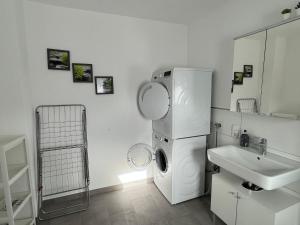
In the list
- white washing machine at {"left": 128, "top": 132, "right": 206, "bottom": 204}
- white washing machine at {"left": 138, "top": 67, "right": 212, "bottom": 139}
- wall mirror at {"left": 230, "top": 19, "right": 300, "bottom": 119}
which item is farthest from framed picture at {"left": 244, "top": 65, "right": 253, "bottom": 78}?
white washing machine at {"left": 128, "top": 132, "right": 206, "bottom": 204}

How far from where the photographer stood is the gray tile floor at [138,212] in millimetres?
2072

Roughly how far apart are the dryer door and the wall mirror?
1.46m

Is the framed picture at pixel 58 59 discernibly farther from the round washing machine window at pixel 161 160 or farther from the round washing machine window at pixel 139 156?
the round washing machine window at pixel 161 160

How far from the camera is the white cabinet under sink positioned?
138 centimetres

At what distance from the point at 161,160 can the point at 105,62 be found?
5.45ft

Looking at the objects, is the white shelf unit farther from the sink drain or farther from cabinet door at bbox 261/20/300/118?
cabinet door at bbox 261/20/300/118

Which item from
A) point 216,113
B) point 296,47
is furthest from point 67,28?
point 296,47

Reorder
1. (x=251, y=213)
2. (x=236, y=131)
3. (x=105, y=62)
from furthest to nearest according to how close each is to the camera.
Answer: (x=105, y=62), (x=236, y=131), (x=251, y=213)

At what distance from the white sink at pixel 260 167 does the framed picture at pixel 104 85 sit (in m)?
1.60

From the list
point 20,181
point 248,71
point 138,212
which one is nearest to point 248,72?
point 248,71

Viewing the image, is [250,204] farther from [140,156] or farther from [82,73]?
[82,73]

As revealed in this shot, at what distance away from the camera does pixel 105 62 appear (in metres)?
2.43

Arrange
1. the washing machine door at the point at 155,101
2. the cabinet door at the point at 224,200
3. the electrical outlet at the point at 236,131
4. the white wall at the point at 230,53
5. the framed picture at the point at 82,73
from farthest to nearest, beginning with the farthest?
1. the framed picture at the point at 82,73
2. the washing machine door at the point at 155,101
3. the electrical outlet at the point at 236,131
4. the cabinet door at the point at 224,200
5. the white wall at the point at 230,53

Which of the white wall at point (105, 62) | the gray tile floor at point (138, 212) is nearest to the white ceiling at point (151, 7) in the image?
the white wall at point (105, 62)
